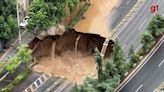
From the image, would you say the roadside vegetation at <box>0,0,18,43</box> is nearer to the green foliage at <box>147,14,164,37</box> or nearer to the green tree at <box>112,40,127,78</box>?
the green tree at <box>112,40,127,78</box>

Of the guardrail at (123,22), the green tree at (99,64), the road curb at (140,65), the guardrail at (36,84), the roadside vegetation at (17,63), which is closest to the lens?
the green tree at (99,64)

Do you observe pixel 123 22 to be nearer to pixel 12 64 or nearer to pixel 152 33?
pixel 152 33

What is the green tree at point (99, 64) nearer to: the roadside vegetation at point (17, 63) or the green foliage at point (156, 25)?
the green foliage at point (156, 25)

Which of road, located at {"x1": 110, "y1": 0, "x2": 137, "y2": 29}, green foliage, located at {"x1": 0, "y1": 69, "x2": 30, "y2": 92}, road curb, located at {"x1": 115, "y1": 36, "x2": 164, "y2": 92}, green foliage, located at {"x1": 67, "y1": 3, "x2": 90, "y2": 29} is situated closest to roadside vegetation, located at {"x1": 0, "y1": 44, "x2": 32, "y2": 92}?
green foliage, located at {"x1": 0, "y1": 69, "x2": 30, "y2": 92}

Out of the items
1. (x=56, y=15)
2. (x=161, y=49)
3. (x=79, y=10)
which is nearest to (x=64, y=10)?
(x=56, y=15)

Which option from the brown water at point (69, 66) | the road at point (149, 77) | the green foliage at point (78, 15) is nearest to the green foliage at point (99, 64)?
the road at point (149, 77)

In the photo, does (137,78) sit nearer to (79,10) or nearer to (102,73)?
(102,73)
